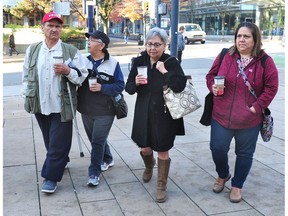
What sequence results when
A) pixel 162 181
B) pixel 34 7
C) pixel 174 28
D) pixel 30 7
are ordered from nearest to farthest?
pixel 162 181, pixel 174 28, pixel 30 7, pixel 34 7

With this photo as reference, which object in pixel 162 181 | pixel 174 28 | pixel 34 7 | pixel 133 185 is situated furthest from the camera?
pixel 34 7

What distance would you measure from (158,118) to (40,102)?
1255mm

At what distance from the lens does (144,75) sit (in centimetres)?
377

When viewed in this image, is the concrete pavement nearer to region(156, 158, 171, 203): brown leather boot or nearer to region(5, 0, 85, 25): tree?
region(156, 158, 171, 203): brown leather boot

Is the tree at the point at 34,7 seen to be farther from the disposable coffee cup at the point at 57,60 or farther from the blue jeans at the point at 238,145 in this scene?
the blue jeans at the point at 238,145

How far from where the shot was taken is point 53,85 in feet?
13.4

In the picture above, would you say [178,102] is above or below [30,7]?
below

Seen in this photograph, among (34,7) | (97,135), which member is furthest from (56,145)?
(34,7)

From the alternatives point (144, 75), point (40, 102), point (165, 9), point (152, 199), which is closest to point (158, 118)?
point (144, 75)

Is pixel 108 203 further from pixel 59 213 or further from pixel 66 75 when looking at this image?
pixel 66 75

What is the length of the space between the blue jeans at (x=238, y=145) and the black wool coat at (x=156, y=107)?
Result: 0.38 meters

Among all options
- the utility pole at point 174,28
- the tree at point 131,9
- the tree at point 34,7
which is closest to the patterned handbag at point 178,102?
the utility pole at point 174,28

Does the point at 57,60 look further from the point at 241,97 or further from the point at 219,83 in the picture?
the point at 241,97

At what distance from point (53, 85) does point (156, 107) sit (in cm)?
111
